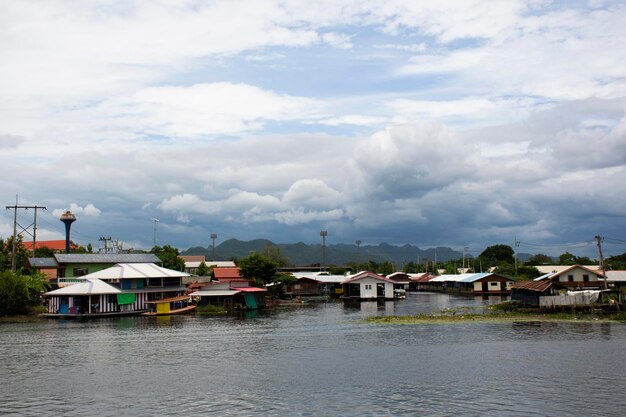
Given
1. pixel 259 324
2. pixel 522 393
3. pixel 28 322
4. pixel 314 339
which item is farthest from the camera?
pixel 28 322

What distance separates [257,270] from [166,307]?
17207 millimetres

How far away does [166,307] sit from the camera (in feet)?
209

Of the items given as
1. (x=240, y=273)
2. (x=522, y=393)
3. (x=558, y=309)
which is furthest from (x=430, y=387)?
(x=240, y=273)

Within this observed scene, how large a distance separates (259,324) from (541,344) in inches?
1001

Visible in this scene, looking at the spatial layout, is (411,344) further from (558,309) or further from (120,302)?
(120,302)

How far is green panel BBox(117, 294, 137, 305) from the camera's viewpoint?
2473 inches

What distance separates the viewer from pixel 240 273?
79812 mm

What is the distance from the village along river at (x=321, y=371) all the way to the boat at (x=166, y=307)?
14620 millimetres

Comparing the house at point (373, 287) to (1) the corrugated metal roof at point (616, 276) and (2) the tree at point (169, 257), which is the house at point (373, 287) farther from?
(2) the tree at point (169, 257)

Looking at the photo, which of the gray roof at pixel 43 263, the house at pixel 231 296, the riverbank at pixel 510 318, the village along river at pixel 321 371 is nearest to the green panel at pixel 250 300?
the house at pixel 231 296

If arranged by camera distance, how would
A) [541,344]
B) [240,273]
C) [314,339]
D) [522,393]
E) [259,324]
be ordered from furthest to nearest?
[240,273] < [259,324] < [314,339] < [541,344] < [522,393]

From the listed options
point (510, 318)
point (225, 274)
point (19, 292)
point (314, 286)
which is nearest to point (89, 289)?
point (19, 292)

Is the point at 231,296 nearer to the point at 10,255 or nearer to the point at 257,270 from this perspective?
the point at 257,270

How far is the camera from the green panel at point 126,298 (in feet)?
206
